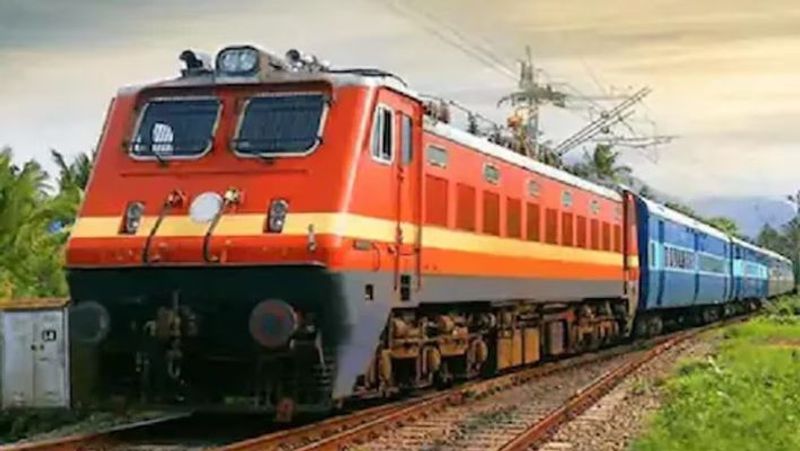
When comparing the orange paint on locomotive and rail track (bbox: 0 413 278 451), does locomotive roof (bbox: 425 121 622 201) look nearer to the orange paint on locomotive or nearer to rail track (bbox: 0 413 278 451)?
the orange paint on locomotive

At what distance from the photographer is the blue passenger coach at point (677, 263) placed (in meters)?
32.4

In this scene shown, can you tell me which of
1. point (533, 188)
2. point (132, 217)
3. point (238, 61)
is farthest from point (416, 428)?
point (533, 188)

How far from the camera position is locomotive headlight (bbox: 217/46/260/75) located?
1447 centimetres

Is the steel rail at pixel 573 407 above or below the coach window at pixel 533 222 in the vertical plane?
below

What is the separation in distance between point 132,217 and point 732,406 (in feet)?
21.8

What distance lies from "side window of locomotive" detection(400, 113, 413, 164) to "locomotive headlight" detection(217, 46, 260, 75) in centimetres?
170

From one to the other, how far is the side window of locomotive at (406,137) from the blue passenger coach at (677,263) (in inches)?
665

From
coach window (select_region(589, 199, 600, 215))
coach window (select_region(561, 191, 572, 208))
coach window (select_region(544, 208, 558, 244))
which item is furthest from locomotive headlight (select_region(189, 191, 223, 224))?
coach window (select_region(589, 199, 600, 215))

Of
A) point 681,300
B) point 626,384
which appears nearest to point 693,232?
point 681,300

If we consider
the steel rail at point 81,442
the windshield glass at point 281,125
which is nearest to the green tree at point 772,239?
the windshield glass at point 281,125

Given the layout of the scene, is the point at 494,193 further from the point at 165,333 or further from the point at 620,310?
the point at 620,310

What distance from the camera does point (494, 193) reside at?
61.6 feet

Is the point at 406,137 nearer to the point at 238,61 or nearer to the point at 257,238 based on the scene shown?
the point at 238,61

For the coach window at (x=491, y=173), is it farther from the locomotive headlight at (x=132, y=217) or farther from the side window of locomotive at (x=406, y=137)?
the locomotive headlight at (x=132, y=217)
